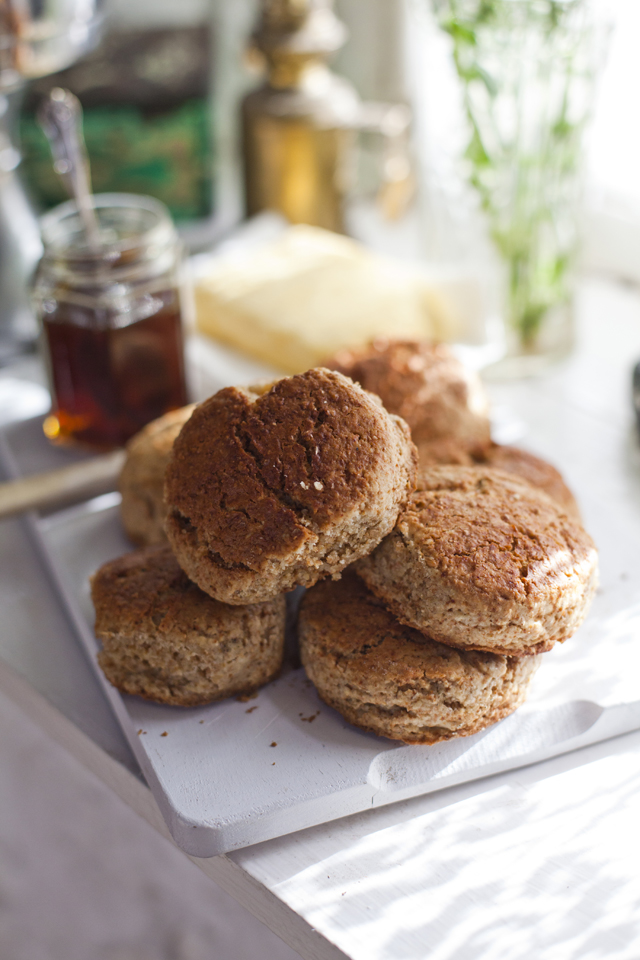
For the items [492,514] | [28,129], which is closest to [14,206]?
[28,129]

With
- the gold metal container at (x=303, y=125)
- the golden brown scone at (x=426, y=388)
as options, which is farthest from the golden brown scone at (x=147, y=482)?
the gold metal container at (x=303, y=125)

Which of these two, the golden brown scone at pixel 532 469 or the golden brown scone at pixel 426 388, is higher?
the golden brown scone at pixel 426 388

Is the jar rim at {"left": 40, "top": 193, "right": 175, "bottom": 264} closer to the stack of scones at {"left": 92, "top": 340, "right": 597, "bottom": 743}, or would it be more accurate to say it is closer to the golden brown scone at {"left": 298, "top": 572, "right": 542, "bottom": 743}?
the stack of scones at {"left": 92, "top": 340, "right": 597, "bottom": 743}

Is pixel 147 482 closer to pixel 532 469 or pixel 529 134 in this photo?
pixel 532 469

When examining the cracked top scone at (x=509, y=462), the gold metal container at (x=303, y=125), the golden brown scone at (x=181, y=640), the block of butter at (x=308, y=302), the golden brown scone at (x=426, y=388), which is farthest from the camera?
the gold metal container at (x=303, y=125)

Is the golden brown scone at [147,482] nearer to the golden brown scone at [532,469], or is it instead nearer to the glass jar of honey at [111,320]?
the glass jar of honey at [111,320]

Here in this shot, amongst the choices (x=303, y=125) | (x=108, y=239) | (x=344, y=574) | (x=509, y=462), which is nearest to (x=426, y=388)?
(x=509, y=462)
